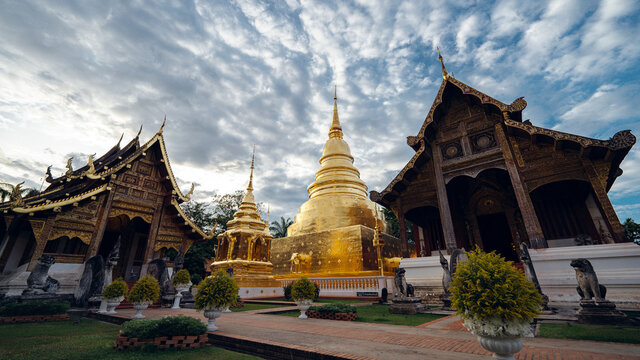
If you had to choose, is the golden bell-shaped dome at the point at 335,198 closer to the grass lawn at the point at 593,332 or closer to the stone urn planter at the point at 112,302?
the stone urn planter at the point at 112,302

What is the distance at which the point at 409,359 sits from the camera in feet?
10.2

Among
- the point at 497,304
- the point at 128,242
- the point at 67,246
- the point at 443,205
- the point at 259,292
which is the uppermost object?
the point at 443,205

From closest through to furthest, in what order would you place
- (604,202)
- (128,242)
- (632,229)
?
(604,202) → (128,242) → (632,229)

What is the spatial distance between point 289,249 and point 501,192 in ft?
44.4

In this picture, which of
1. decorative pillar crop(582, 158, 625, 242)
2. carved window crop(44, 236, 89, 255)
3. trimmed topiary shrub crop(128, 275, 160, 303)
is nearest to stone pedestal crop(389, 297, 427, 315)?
decorative pillar crop(582, 158, 625, 242)

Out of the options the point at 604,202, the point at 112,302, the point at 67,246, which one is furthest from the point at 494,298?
the point at 67,246

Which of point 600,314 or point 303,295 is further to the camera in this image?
point 303,295

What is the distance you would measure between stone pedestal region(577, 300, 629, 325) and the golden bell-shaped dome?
13.8 m

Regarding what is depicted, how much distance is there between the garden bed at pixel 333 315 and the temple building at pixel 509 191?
4.15 m

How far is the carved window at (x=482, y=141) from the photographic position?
1148 cm

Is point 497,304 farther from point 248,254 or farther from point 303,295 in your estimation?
point 248,254

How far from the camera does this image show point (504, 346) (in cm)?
270

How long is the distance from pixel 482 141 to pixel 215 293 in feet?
38.6

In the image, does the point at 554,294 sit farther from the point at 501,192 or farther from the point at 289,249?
the point at 289,249
